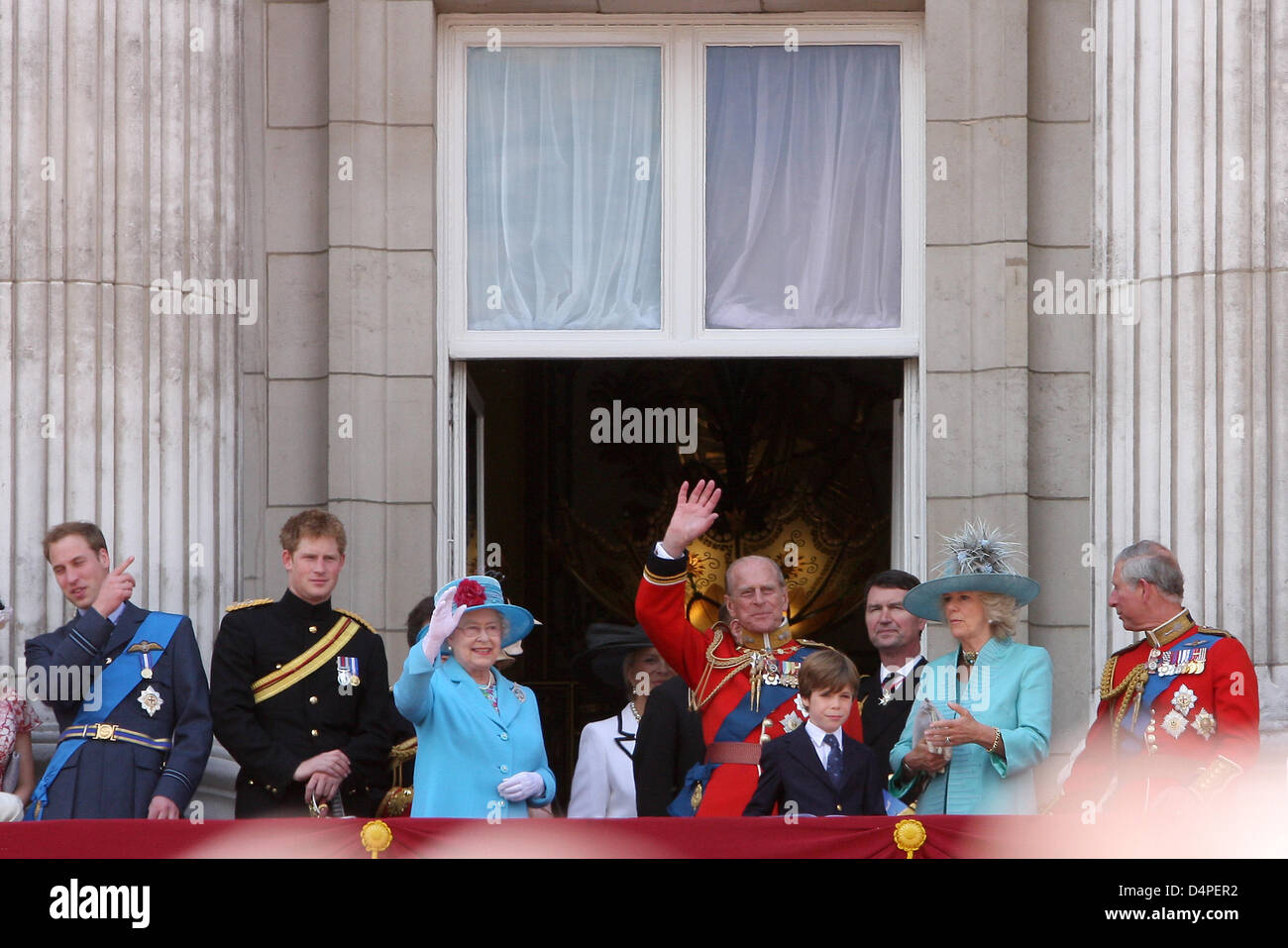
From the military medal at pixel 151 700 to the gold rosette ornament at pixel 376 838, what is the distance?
1597mm

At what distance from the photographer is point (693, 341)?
10523 mm

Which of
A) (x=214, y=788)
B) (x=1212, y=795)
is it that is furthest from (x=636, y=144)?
(x=1212, y=795)

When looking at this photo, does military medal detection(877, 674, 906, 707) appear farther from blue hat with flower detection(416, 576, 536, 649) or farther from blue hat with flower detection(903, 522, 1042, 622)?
blue hat with flower detection(416, 576, 536, 649)

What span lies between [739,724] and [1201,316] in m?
3.05

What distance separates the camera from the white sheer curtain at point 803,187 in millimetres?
10602

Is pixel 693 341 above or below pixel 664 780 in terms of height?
above

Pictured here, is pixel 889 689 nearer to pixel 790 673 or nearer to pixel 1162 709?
pixel 790 673

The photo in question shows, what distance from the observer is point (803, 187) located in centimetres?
1069

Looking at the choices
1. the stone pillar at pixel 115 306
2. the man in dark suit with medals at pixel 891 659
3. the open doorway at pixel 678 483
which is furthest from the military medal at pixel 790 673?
the open doorway at pixel 678 483

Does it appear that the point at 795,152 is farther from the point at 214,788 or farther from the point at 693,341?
the point at 214,788

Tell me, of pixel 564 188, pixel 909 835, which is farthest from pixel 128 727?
pixel 564 188

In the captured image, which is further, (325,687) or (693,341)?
(693,341)

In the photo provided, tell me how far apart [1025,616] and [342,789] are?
137 inches
